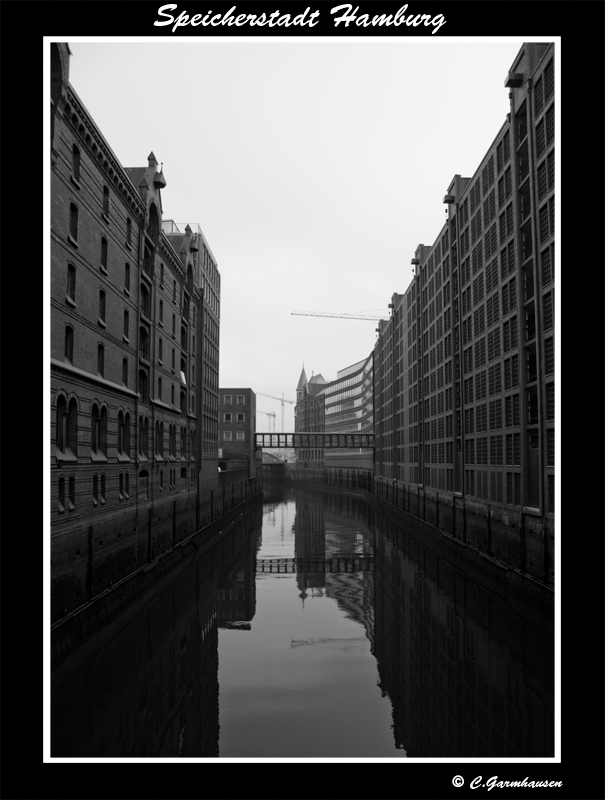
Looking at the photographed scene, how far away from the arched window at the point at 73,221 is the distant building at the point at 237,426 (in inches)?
2642

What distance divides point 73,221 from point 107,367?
6.10 meters

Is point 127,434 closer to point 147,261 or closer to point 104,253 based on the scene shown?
point 104,253

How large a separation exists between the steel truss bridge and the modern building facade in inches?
2392

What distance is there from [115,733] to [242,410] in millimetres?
78210

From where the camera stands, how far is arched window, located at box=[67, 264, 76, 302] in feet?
68.5

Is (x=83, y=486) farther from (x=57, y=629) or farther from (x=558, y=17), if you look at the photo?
(x=558, y=17)

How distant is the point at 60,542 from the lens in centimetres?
1844

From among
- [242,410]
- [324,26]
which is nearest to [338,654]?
[324,26]

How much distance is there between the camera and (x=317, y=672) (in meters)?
18.6

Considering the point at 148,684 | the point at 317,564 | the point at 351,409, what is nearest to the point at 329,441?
the point at 351,409

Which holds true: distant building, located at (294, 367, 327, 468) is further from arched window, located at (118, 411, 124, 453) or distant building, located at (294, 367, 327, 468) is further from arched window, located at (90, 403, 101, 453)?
arched window, located at (90, 403, 101, 453)

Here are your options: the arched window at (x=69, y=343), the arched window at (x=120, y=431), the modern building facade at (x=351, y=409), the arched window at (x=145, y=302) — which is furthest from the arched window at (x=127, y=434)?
the modern building facade at (x=351, y=409)

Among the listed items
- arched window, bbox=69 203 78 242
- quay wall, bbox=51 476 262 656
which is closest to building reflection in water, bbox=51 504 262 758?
quay wall, bbox=51 476 262 656

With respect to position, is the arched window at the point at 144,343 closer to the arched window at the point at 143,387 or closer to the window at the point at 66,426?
the arched window at the point at 143,387
